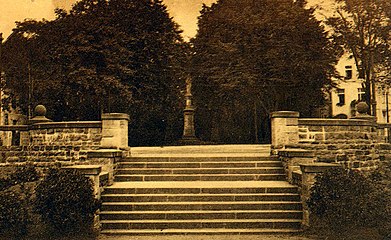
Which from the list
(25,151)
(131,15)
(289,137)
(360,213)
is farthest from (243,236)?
(131,15)

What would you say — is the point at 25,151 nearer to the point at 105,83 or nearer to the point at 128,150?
the point at 128,150

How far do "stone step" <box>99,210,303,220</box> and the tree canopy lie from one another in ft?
41.8

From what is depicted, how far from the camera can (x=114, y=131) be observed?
1216 cm

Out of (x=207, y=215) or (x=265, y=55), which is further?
(x=265, y=55)

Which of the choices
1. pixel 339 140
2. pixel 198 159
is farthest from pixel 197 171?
pixel 339 140

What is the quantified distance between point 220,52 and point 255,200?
52.7 feet

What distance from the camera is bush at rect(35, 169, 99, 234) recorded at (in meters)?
8.13

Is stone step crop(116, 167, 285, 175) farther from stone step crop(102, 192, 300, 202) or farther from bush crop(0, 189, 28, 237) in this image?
bush crop(0, 189, 28, 237)

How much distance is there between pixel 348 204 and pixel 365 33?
16054 millimetres

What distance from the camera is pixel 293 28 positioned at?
23.7 metres

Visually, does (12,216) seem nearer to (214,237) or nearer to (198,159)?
(214,237)

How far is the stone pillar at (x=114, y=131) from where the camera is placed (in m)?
12.1

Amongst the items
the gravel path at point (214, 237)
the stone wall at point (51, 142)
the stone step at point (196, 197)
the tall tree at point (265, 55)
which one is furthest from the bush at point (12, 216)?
the tall tree at point (265, 55)

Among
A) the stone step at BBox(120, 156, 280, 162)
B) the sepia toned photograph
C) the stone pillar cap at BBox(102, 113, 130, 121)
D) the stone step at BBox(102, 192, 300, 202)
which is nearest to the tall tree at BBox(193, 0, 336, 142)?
the sepia toned photograph
